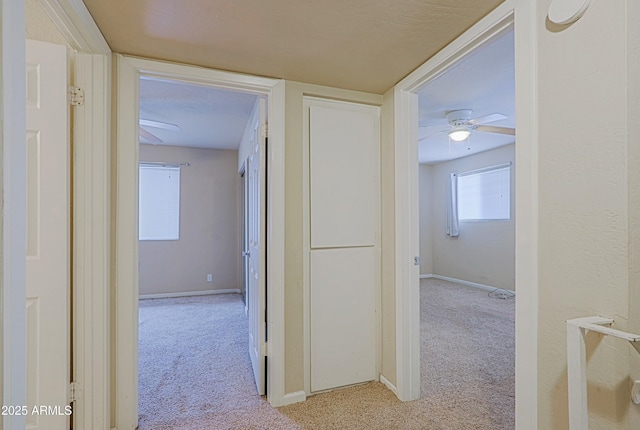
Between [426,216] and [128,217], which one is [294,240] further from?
[426,216]

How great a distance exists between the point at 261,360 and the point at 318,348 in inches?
15.8

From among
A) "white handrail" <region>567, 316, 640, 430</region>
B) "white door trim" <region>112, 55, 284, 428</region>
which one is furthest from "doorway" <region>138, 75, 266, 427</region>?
"white handrail" <region>567, 316, 640, 430</region>

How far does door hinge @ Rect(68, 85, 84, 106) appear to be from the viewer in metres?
1.58

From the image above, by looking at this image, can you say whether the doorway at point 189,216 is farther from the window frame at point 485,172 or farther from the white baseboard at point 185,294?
the window frame at point 485,172

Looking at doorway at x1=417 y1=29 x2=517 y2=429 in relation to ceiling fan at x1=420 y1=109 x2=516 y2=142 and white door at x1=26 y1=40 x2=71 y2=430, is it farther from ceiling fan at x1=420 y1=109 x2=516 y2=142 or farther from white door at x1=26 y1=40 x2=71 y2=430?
white door at x1=26 y1=40 x2=71 y2=430

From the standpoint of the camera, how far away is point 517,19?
124 centimetres

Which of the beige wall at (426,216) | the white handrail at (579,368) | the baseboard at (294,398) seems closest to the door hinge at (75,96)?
the baseboard at (294,398)

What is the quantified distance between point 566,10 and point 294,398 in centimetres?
240

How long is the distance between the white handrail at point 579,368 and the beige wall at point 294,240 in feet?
4.82

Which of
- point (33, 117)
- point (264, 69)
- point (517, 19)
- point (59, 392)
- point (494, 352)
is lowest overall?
point (494, 352)

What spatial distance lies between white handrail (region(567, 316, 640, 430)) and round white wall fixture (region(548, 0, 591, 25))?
100 centimetres

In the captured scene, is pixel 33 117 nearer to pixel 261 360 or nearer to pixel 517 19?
pixel 261 360

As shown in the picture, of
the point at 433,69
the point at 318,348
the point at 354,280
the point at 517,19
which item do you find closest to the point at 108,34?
the point at 433,69

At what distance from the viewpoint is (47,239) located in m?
1.48
